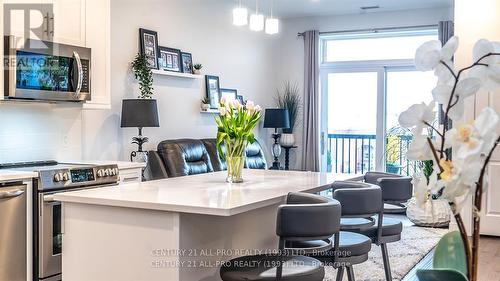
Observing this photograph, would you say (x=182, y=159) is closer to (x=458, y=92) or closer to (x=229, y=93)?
(x=229, y=93)

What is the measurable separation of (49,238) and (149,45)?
2.69 meters

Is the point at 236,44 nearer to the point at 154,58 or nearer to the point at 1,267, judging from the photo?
the point at 154,58

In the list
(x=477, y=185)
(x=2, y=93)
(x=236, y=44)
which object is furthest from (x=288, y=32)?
(x=477, y=185)

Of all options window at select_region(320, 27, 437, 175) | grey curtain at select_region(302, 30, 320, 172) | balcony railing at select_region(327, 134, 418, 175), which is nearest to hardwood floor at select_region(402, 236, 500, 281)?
window at select_region(320, 27, 437, 175)

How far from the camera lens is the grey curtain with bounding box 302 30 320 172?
27.7ft

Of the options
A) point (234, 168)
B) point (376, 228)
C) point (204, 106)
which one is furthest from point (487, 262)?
point (204, 106)

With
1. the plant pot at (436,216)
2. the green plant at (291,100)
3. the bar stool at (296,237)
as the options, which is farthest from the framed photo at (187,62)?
the bar stool at (296,237)

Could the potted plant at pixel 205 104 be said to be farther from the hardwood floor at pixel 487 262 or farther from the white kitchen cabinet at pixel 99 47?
the hardwood floor at pixel 487 262

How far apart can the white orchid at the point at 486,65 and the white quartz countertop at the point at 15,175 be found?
3.33 metres

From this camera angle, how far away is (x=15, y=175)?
358 cm

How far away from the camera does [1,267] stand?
356 centimetres

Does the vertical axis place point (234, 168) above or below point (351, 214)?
above

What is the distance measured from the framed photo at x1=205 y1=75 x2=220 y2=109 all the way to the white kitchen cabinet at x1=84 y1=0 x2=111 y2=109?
2176mm

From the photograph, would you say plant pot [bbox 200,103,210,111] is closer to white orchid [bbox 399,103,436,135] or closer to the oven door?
the oven door
